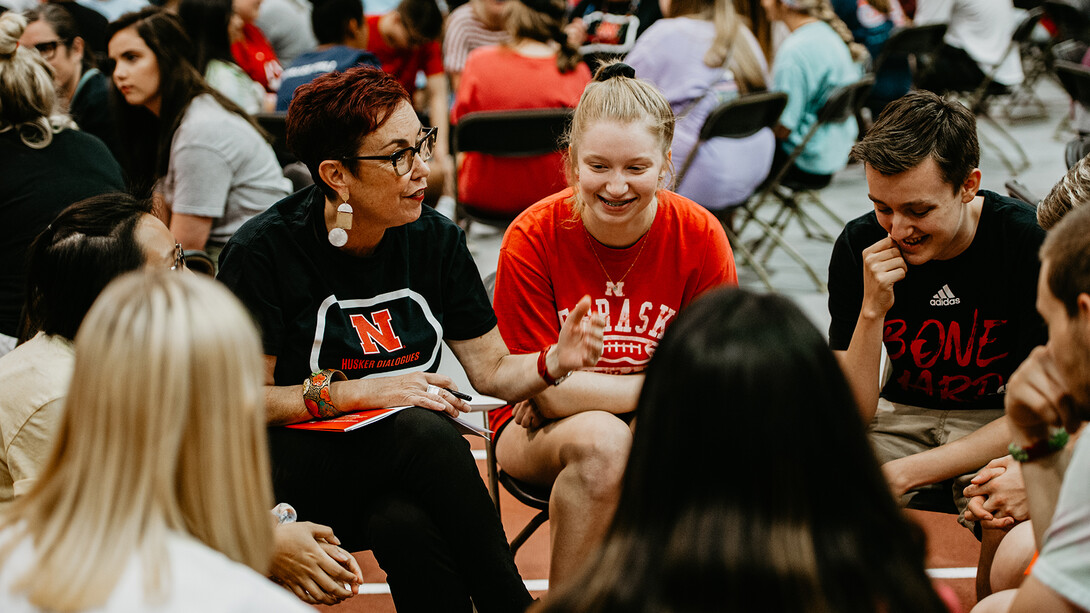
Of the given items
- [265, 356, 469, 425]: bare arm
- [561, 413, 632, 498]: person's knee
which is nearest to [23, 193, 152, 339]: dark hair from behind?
[265, 356, 469, 425]: bare arm

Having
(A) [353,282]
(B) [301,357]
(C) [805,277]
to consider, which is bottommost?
(C) [805,277]

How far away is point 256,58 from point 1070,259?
188 inches

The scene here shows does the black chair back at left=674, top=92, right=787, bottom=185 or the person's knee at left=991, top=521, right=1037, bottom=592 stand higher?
the black chair back at left=674, top=92, right=787, bottom=185

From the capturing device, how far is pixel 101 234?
1794 millimetres

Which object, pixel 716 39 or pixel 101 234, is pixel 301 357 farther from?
pixel 716 39

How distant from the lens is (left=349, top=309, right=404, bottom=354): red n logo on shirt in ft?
6.88

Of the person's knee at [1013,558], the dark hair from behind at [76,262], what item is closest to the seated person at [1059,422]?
the person's knee at [1013,558]

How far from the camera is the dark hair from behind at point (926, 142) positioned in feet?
6.73

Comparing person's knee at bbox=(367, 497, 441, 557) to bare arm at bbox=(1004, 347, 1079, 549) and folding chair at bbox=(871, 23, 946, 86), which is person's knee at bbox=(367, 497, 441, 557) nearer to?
bare arm at bbox=(1004, 347, 1079, 549)

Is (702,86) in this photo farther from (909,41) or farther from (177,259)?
(177,259)

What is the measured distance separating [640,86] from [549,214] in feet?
1.21

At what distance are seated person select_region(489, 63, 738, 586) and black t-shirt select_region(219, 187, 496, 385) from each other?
0.14m

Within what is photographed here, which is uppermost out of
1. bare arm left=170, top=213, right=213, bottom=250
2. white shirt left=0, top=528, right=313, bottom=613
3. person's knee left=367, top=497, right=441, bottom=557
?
white shirt left=0, top=528, right=313, bottom=613

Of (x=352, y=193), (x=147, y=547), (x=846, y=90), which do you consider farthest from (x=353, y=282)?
(x=846, y=90)
